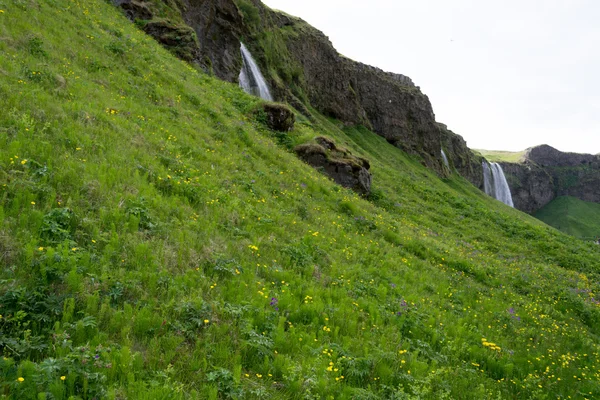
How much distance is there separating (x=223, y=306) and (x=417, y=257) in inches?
386

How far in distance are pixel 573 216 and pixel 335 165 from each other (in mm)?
122146

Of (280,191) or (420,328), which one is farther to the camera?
(280,191)

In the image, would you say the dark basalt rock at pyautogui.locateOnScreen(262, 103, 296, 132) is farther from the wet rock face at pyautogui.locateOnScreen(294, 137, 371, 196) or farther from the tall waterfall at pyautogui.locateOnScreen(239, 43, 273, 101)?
the tall waterfall at pyautogui.locateOnScreen(239, 43, 273, 101)

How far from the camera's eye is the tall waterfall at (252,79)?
117 ft

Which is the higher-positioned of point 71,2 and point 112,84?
point 71,2

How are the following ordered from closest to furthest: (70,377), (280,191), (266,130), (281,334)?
(70,377) < (281,334) < (280,191) < (266,130)

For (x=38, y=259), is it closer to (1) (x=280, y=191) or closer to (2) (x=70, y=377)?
(2) (x=70, y=377)

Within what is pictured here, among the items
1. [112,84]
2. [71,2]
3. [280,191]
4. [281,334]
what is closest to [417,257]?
[280,191]

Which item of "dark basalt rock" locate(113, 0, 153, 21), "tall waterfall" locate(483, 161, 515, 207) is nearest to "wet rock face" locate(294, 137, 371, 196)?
"dark basalt rock" locate(113, 0, 153, 21)

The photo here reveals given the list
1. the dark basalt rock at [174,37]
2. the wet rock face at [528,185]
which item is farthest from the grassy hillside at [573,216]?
the dark basalt rock at [174,37]

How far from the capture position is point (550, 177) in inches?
4978

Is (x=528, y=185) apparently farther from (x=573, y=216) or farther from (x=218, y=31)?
(x=218, y=31)

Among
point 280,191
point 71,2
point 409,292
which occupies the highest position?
point 71,2

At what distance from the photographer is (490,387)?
675 cm
